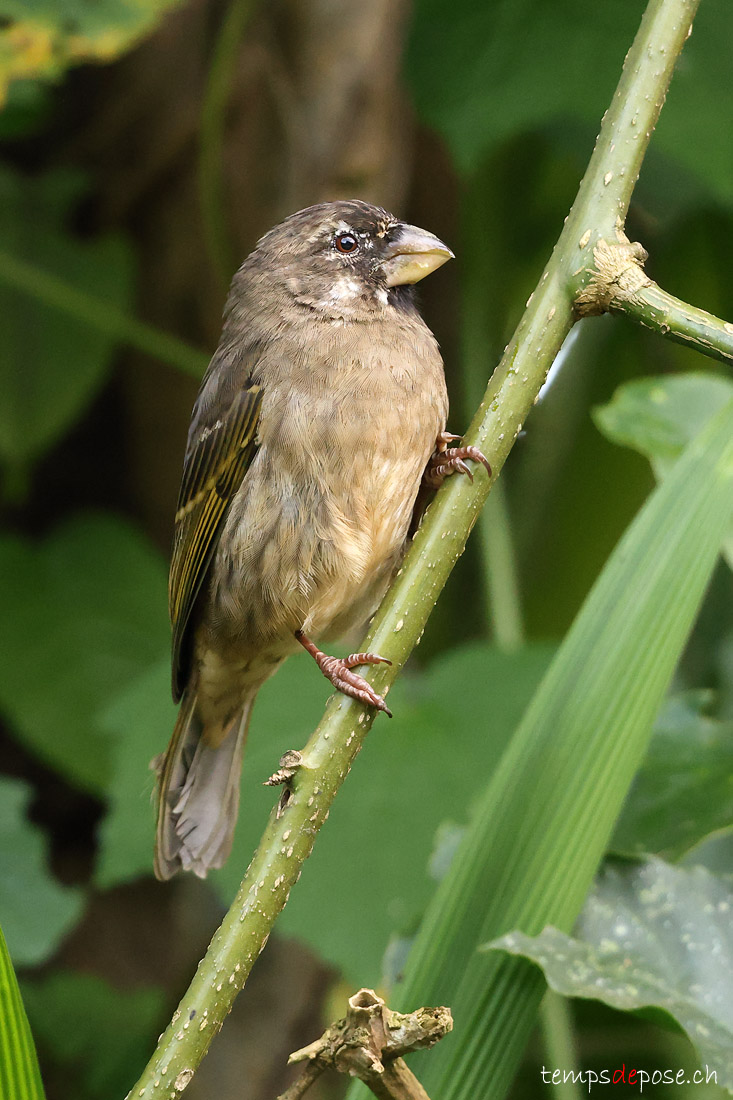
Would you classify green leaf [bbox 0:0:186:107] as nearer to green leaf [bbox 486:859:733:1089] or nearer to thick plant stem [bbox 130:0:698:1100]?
thick plant stem [bbox 130:0:698:1100]

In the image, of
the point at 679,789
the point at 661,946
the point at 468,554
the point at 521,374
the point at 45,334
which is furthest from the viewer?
the point at 468,554

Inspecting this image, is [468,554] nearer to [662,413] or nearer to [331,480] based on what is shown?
[662,413]

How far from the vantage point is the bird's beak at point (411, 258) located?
94.6 inches

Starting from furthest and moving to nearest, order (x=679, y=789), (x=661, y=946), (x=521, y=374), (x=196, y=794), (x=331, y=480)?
(x=196, y=794), (x=679, y=789), (x=331, y=480), (x=661, y=946), (x=521, y=374)

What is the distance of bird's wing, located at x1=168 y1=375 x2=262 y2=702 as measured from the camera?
7.54 ft

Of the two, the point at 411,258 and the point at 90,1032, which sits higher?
the point at 411,258

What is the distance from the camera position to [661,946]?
6.03ft

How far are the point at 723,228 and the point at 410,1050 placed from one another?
3.04 meters

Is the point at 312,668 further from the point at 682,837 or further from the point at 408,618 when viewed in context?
the point at 408,618

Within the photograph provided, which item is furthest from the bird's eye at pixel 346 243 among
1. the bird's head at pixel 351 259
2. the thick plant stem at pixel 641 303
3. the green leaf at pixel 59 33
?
the thick plant stem at pixel 641 303

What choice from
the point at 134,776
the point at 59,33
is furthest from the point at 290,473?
the point at 59,33

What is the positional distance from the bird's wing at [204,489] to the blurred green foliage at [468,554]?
1.19 ft

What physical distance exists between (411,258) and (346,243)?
149 millimetres

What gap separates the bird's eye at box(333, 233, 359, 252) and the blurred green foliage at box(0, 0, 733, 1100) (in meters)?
0.66
